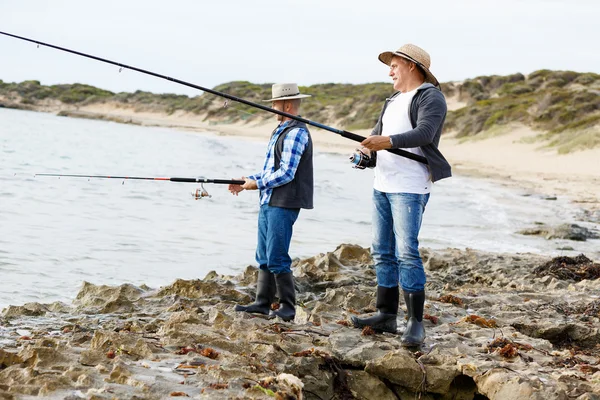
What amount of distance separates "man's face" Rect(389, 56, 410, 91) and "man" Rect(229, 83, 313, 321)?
730 millimetres

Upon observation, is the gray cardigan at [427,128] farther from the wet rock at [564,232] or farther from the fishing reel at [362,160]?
the wet rock at [564,232]

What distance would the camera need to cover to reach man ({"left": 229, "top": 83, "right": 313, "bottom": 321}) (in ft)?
15.4

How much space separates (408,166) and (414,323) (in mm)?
911

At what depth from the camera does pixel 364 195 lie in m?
17.8

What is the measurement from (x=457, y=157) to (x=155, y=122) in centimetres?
3891

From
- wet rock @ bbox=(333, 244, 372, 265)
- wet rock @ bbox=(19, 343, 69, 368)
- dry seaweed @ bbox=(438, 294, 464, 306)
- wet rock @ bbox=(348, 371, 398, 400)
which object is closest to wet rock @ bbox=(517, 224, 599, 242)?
wet rock @ bbox=(333, 244, 372, 265)

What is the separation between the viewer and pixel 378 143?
4.06 metres

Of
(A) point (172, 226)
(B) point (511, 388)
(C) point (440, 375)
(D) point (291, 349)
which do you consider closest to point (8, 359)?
(D) point (291, 349)

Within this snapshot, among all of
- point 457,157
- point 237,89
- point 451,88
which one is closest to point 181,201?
point 457,157

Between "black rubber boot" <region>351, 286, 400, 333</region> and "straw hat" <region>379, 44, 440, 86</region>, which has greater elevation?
"straw hat" <region>379, 44, 440, 86</region>

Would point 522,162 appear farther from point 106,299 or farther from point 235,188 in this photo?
point 235,188

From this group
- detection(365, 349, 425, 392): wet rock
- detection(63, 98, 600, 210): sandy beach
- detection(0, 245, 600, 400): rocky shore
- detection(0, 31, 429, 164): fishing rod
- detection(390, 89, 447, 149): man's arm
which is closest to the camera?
detection(0, 245, 600, 400): rocky shore

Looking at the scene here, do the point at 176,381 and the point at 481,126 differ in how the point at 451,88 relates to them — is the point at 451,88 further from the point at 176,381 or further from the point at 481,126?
the point at 176,381

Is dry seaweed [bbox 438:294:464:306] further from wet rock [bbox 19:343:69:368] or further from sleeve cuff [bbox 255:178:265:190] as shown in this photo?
wet rock [bbox 19:343:69:368]
